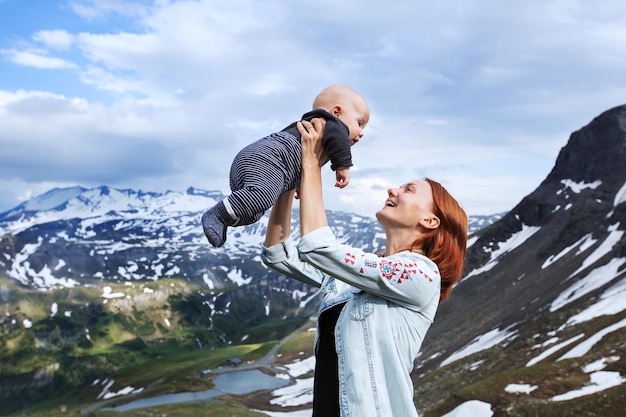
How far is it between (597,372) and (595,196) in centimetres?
10042

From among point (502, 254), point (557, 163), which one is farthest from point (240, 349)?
point (557, 163)

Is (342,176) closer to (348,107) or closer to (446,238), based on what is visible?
(348,107)

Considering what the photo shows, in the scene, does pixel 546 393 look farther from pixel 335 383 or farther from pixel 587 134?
pixel 587 134

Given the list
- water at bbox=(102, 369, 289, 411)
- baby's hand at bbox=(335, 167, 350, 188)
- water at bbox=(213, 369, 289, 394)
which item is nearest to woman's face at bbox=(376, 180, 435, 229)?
baby's hand at bbox=(335, 167, 350, 188)

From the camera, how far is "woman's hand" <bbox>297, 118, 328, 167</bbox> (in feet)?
16.4

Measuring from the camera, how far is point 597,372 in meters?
38.0

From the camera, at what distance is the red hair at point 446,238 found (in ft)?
16.8

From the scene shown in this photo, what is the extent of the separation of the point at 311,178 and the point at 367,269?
0.90 meters

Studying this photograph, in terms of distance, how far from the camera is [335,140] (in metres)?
5.09

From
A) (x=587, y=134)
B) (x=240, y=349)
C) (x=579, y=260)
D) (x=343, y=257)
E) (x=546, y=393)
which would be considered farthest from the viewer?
(x=240, y=349)

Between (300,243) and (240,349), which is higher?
(300,243)

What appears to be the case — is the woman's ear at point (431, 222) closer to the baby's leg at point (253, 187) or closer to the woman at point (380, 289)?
the woman at point (380, 289)

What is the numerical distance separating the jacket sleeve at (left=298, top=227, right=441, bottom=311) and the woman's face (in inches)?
22.5

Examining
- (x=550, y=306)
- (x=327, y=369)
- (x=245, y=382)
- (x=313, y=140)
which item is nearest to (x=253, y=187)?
(x=313, y=140)
